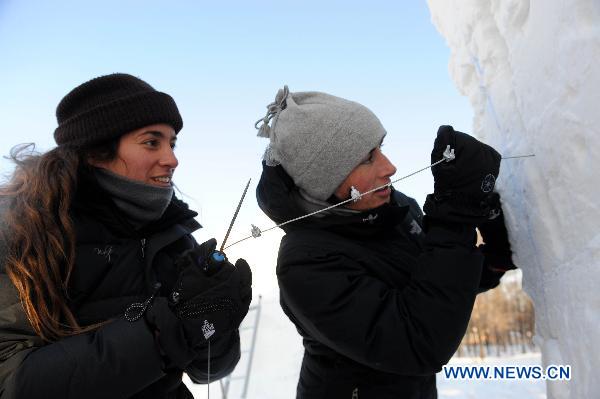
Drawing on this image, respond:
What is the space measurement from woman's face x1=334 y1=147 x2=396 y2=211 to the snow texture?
1.71 ft

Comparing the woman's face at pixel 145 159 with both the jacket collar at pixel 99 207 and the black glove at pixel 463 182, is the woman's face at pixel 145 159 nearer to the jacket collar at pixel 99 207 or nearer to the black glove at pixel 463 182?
the jacket collar at pixel 99 207

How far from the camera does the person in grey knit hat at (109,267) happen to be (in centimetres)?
111

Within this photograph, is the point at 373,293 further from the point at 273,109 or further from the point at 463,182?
the point at 273,109

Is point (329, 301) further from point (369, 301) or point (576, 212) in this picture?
point (576, 212)

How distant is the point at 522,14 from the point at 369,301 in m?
1.19

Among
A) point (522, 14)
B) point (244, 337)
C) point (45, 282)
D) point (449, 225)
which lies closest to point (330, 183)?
point (449, 225)

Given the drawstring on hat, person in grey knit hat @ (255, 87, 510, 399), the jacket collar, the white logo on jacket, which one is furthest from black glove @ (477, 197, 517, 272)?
the jacket collar

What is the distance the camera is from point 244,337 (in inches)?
271

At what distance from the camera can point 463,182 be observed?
1.26 meters

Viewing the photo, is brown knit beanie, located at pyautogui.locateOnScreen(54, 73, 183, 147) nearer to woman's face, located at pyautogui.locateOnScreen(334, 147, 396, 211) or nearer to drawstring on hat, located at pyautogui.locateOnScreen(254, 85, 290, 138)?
drawstring on hat, located at pyautogui.locateOnScreen(254, 85, 290, 138)

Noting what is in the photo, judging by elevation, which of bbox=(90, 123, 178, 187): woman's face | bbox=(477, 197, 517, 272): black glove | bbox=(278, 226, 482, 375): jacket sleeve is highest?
bbox=(90, 123, 178, 187): woman's face

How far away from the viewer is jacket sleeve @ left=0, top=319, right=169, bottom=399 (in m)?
1.04

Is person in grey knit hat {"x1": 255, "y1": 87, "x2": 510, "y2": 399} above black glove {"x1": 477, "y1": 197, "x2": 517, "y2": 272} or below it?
above

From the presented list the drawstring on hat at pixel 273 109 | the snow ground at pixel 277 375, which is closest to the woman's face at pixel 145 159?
the drawstring on hat at pixel 273 109
